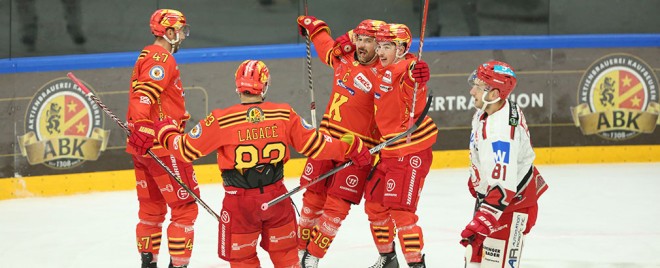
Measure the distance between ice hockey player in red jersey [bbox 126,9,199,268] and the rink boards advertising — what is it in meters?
2.78

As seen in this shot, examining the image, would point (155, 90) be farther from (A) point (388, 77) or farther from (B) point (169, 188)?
(A) point (388, 77)

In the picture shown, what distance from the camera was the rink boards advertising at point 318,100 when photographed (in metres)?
9.23

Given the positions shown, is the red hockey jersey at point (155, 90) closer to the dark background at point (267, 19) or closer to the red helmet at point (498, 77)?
the red helmet at point (498, 77)

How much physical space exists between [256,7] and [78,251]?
3332 millimetres

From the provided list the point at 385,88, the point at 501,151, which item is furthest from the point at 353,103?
the point at 501,151

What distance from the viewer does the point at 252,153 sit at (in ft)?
17.9

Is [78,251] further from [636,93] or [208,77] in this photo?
[636,93]

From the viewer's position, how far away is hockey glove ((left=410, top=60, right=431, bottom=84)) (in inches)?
241

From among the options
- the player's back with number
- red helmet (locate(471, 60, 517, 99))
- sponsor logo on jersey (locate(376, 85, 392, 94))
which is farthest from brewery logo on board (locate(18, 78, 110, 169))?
red helmet (locate(471, 60, 517, 99))

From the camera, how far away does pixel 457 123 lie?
415 inches

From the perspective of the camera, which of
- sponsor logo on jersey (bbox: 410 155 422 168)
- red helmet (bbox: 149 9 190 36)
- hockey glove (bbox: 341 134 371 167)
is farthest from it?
red helmet (bbox: 149 9 190 36)

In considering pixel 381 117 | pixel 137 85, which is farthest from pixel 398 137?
pixel 137 85

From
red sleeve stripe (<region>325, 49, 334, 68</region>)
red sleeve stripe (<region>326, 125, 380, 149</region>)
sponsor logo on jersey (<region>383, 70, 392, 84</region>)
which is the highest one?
red sleeve stripe (<region>325, 49, 334, 68</region>)

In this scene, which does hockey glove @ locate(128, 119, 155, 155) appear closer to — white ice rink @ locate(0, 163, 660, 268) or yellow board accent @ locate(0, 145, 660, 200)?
white ice rink @ locate(0, 163, 660, 268)
